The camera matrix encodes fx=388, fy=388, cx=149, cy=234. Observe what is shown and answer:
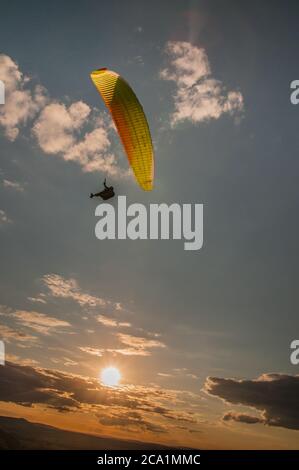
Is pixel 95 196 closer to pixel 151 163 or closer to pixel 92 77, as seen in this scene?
pixel 151 163

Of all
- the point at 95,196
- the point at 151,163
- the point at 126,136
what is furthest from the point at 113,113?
the point at 95,196

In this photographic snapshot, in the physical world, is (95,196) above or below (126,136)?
below

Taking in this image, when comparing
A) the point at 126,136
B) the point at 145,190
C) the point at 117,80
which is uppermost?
the point at 117,80

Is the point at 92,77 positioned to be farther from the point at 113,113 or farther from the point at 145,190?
the point at 145,190

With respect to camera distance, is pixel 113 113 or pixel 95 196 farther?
pixel 95 196

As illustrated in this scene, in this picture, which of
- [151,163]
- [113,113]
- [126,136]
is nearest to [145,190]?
[151,163]

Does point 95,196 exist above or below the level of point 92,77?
below
